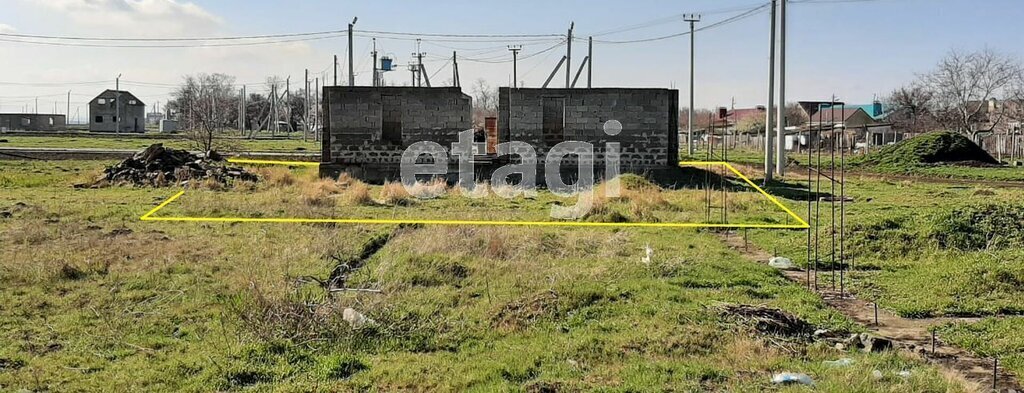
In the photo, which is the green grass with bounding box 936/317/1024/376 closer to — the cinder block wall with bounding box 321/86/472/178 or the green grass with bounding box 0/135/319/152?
the cinder block wall with bounding box 321/86/472/178

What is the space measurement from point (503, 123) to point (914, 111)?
42869 mm

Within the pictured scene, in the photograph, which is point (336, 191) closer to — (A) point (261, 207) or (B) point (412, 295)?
(A) point (261, 207)

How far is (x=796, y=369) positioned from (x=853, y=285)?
3498mm

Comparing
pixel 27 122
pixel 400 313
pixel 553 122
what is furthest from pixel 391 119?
pixel 27 122

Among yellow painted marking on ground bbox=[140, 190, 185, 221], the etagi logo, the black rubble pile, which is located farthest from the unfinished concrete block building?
yellow painted marking on ground bbox=[140, 190, 185, 221]

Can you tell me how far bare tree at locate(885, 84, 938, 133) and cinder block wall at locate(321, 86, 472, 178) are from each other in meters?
36.3

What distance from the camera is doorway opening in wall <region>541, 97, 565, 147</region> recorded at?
21.6m

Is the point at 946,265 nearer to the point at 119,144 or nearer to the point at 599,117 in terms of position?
the point at 599,117

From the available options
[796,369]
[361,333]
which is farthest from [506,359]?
[796,369]

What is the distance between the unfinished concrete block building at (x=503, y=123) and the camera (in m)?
Result: 21.5

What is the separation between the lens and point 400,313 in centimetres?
701

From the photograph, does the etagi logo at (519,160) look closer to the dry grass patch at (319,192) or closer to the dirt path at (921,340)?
the dry grass patch at (319,192)

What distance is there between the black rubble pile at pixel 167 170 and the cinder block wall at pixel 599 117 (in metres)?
6.72

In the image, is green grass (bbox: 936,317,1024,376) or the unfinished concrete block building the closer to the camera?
green grass (bbox: 936,317,1024,376)
